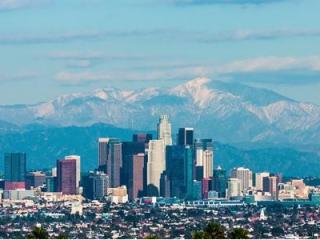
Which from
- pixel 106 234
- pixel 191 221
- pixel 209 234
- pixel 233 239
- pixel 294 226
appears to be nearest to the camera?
pixel 233 239

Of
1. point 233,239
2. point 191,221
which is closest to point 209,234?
point 233,239

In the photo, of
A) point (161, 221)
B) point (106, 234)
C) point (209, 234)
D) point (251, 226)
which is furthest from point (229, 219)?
point (209, 234)

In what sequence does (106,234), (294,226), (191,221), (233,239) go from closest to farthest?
1. (233,239)
2. (106,234)
3. (294,226)
4. (191,221)

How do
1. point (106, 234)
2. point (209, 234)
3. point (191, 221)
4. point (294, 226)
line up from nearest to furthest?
point (209, 234) < point (106, 234) < point (294, 226) < point (191, 221)

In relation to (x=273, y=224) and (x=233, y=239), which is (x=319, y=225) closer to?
(x=273, y=224)

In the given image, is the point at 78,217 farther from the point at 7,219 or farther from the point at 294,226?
the point at 294,226

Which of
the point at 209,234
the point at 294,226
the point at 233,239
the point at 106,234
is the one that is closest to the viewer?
the point at 233,239

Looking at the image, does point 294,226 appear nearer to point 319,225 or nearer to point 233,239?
point 319,225

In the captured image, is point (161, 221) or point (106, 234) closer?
point (106, 234)

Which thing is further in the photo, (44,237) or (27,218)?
(27,218)
